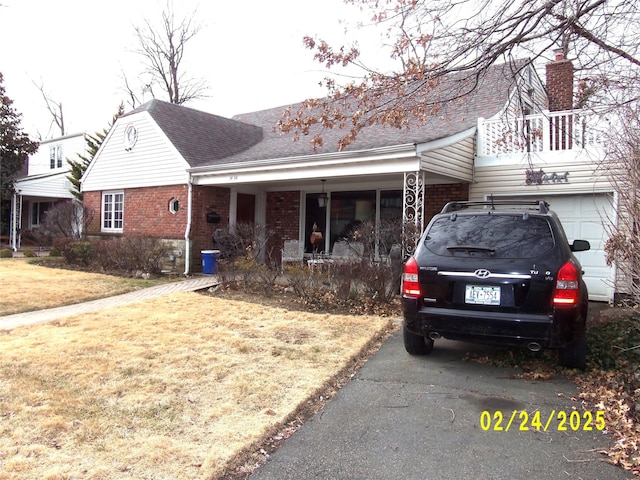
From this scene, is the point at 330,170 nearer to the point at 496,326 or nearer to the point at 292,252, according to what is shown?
the point at 292,252

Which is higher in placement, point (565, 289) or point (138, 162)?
point (138, 162)

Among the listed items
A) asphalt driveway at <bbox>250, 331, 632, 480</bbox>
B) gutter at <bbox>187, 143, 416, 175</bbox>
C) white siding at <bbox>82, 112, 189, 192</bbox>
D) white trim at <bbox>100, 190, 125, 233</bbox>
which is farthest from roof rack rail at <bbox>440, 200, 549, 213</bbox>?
white trim at <bbox>100, 190, 125, 233</bbox>

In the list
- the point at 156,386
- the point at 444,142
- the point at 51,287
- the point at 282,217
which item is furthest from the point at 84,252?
the point at 156,386

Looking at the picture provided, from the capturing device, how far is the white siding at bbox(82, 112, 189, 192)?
1352 cm

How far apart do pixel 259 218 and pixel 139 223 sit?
3831 mm

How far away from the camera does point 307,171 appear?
10.2 m

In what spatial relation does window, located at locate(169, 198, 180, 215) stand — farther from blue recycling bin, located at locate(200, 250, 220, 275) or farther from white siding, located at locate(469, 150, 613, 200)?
white siding, located at locate(469, 150, 613, 200)

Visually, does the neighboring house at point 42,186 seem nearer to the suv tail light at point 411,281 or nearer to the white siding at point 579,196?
the white siding at point 579,196

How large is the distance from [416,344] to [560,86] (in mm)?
9258

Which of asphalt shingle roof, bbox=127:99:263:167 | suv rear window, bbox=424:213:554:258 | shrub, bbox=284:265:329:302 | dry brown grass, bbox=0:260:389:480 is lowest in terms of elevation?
dry brown grass, bbox=0:260:389:480

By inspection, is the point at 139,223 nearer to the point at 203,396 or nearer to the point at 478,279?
the point at 203,396

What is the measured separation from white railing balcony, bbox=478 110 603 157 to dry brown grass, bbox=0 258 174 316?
852cm

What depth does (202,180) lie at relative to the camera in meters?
12.6

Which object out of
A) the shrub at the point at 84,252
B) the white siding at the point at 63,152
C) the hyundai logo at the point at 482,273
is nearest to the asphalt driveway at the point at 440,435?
the hyundai logo at the point at 482,273
